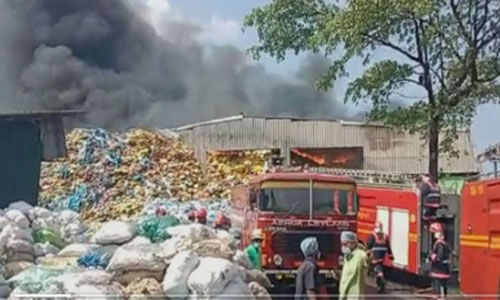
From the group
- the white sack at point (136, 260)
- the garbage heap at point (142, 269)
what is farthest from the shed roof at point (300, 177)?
the white sack at point (136, 260)

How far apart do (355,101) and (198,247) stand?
393 inches

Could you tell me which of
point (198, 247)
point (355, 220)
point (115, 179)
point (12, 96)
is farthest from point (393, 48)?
point (12, 96)

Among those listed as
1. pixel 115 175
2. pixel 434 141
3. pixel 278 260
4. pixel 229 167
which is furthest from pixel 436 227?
pixel 229 167

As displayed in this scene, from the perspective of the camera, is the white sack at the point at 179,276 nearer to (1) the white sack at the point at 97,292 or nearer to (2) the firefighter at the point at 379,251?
(1) the white sack at the point at 97,292

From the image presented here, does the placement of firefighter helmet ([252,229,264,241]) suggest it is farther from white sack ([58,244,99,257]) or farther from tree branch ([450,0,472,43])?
tree branch ([450,0,472,43])

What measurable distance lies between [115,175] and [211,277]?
23616mm

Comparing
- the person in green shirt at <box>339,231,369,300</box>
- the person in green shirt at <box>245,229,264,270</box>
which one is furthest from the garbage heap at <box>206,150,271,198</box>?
the person in green shirt at <box>339,231,369,300</box>

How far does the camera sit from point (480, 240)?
410 inches

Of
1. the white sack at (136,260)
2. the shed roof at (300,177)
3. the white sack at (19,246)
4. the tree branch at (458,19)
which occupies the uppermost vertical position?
the tree branch at (458,19)

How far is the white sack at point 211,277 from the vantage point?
807 centimetres

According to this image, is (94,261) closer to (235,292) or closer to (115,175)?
(235,292)

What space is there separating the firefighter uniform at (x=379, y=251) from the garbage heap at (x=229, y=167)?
566 inches

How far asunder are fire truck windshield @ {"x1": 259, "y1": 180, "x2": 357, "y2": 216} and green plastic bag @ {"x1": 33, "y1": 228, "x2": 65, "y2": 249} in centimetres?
331

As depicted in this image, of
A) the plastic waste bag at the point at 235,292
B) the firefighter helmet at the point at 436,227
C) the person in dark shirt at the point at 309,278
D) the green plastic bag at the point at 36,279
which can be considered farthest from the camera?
the firefighter helmet at the point at 436,227
